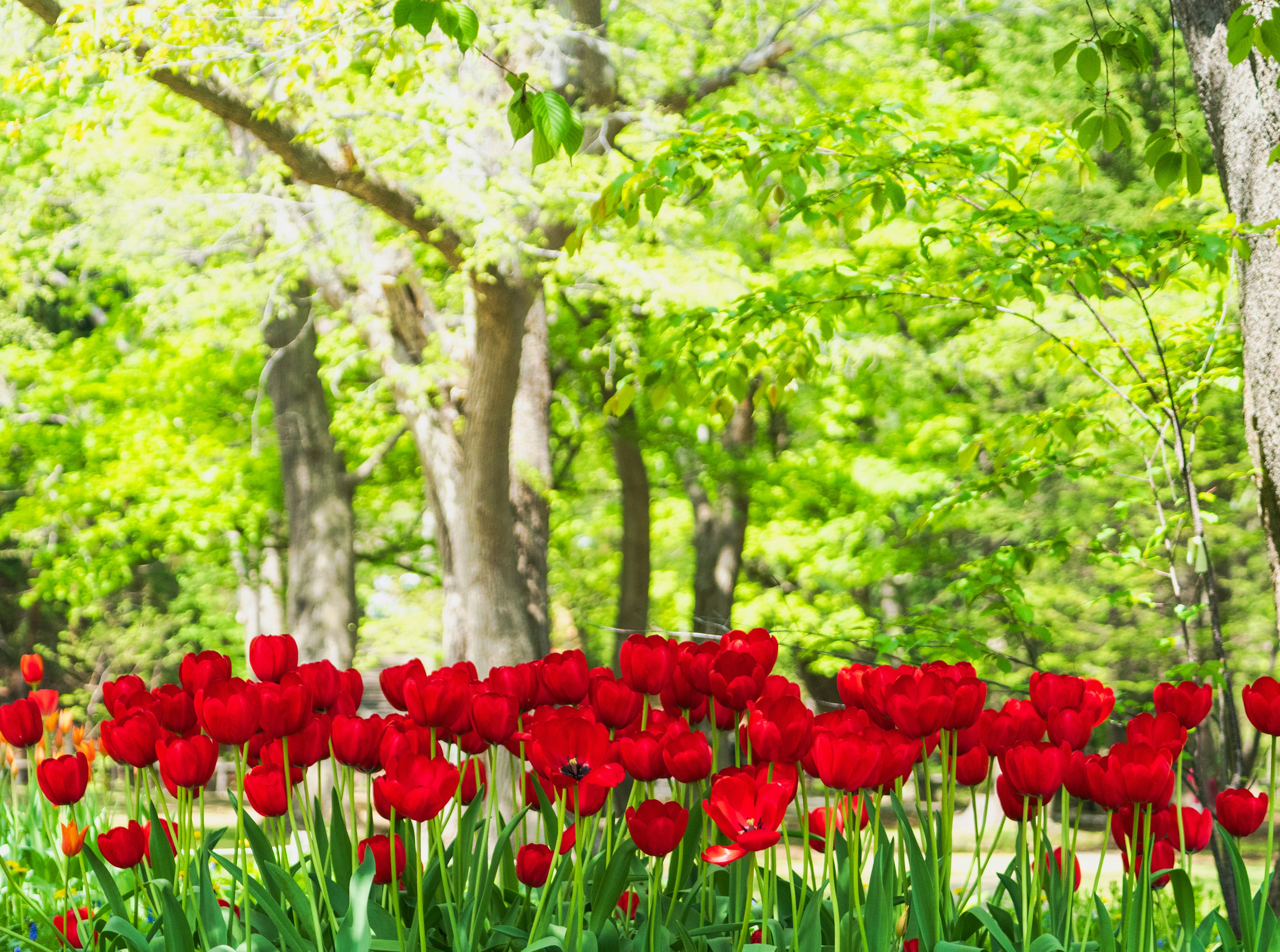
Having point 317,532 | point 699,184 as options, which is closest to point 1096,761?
point 699,184

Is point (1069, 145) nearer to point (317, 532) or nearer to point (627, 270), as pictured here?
point (627, 270)

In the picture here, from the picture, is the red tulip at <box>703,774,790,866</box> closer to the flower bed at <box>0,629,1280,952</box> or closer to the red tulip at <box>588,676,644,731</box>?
the flower bed at <box>0,629,1280,952</box>

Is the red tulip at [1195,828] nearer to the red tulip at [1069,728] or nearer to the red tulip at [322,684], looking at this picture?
the red tulip at [1069,728]

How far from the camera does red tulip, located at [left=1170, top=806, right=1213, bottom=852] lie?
1.91 meters

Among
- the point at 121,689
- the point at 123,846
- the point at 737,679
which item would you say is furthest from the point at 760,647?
the point at 121,689

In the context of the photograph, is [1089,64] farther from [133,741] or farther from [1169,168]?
[133,741]

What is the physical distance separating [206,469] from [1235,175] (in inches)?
487

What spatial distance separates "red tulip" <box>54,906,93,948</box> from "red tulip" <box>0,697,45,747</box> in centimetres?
29

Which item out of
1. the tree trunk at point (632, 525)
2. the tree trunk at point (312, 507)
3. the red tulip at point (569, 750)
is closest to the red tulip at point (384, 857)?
the red tulip at point (569, 750)

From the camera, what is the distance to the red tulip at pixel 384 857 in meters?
1.87

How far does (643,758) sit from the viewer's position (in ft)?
5.50

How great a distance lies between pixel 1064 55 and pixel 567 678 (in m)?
1.92

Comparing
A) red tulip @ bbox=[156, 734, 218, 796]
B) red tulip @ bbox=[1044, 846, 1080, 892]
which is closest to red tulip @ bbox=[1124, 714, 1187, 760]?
red tulip @ bbox=[1044, 846, 1080, 892]

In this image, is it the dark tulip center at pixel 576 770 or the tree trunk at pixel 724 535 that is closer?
the dark tulip center at pixel 576 770
